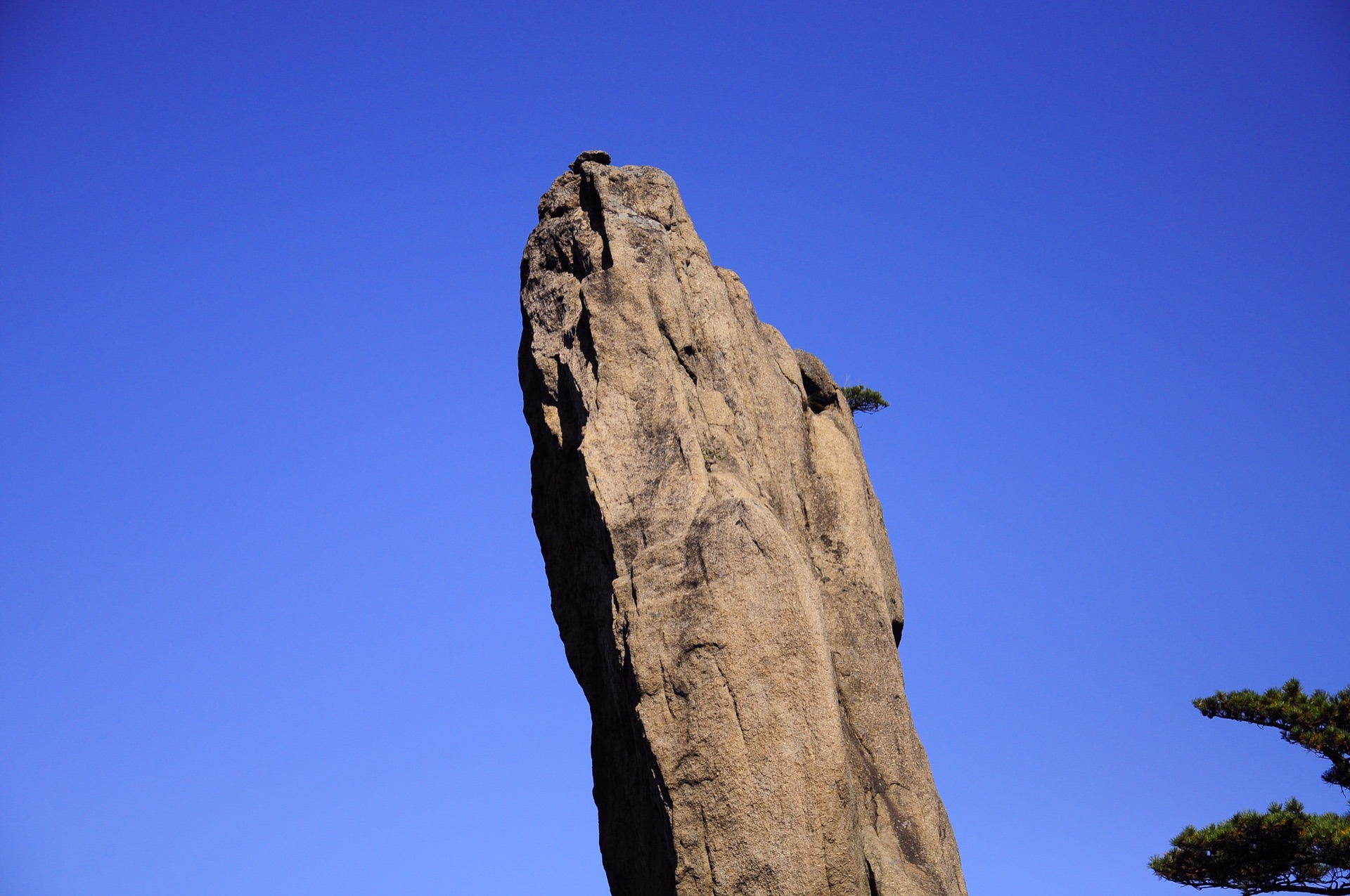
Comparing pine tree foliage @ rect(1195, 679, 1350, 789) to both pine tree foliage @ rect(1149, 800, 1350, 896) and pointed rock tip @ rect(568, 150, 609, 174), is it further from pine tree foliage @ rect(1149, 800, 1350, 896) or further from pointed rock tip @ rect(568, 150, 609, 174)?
pointed rock tip @ rect(568, 150, 609, 174)

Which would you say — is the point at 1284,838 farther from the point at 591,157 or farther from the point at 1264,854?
the point at 591,157

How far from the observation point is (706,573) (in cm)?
1241

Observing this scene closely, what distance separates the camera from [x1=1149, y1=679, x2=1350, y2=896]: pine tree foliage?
18781 millimetres

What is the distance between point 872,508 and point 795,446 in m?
2.05

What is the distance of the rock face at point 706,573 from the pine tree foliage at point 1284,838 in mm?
7137

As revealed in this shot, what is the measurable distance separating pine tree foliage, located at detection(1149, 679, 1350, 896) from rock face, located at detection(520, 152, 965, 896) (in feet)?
23.4

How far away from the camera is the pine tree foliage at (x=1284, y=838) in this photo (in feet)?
61.6

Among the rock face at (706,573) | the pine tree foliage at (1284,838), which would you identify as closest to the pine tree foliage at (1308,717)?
the pine tree foliage at (1284,838)

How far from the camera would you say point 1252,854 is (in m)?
19.3

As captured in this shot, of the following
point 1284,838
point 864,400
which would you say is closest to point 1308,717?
point 1284,838

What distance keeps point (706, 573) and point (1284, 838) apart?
12.2 meters

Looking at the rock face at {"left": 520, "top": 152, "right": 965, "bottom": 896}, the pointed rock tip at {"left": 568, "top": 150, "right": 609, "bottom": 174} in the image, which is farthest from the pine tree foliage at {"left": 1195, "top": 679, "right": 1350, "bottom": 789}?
the pointed rock tip at {"left": 568, "top": 150, "right": 609, "bottom": 174}

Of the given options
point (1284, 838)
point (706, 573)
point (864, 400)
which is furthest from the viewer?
point (864, 400)

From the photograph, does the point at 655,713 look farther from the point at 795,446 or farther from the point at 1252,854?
the point at 1252,854
